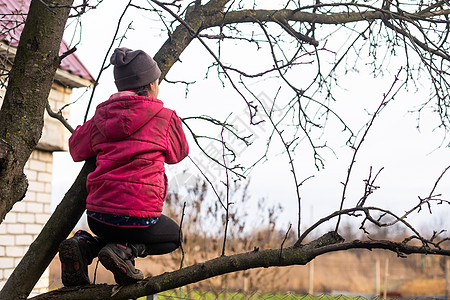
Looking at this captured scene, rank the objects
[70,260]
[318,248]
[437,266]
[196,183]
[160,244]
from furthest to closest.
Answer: [437,266] < [196,183] < [160,244] < [70,260] < [318,248]

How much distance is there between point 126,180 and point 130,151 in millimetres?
133

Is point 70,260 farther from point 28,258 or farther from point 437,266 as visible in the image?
point 437,266

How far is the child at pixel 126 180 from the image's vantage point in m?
2.24

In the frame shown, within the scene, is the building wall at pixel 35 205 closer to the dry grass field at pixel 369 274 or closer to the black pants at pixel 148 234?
the black pants at pixel 148 234

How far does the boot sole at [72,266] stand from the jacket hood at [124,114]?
523 mm

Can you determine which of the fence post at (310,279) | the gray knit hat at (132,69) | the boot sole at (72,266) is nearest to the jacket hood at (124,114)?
the gray knit hat at (132,69)

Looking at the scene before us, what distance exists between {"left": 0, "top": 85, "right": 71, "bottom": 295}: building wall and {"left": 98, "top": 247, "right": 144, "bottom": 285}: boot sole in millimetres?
5740

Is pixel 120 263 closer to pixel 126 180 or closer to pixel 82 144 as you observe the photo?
pixel 126 180

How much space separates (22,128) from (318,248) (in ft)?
4.54

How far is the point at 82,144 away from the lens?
2.48 meters

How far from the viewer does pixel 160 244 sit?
2.40 metres

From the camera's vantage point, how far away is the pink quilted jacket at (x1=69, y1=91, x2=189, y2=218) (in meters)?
2.25

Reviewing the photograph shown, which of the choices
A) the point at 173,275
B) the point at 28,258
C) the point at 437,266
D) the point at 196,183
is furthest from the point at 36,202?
the point at 437,266

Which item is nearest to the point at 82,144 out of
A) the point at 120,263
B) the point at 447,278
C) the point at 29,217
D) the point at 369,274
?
the point at 120,263
